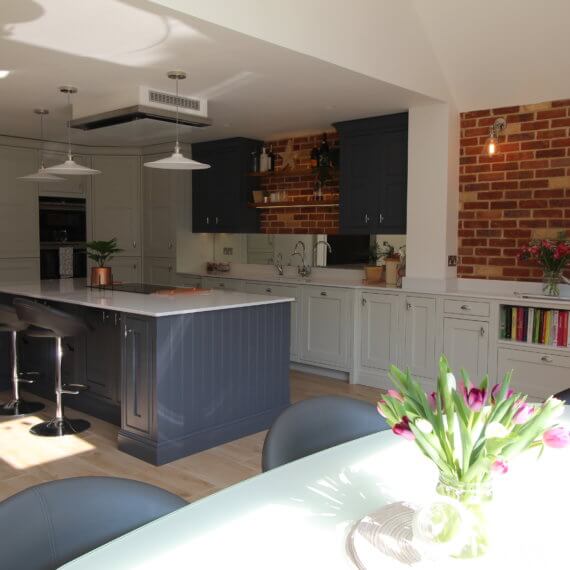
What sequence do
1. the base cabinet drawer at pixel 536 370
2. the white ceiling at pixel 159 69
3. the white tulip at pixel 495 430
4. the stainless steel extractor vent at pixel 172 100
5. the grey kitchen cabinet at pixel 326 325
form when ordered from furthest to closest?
the grey kitchen cabinet at pixel 326 325
the stainless steel extractor vent at pixel 172 100
the base cabinet drawer at pixel 536 370
the white ceiling at pixel 159 69
the white tulip at pixel 495 430

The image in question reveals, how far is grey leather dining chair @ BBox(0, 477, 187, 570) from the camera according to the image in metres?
1.16

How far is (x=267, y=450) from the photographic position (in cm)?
178

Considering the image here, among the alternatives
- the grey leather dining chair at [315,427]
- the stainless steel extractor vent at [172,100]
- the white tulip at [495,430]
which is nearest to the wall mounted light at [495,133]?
the stainless steel extractor vent at [172,100]

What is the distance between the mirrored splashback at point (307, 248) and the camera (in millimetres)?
Result: 5918

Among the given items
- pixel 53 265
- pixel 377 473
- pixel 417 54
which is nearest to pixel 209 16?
pixel 417 54

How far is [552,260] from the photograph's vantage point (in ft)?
14.8

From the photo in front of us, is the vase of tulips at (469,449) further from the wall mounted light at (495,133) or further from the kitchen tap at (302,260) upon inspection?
the kitchen tap at (302,260)

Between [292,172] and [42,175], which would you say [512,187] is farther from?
[42,175]

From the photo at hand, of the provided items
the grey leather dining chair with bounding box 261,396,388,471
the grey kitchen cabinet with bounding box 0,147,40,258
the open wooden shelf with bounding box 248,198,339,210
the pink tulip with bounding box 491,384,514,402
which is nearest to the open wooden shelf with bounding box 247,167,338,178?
the open wooden shelf with bounding box 248,198,339,210

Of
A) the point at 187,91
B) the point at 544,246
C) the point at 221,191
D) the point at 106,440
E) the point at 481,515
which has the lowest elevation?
the point at 106,440

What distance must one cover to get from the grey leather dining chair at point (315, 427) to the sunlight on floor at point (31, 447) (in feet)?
7.75

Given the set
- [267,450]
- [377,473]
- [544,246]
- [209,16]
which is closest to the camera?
[377,473]

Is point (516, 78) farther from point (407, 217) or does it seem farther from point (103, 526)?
point (103, 526)

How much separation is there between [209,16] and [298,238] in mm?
3536
